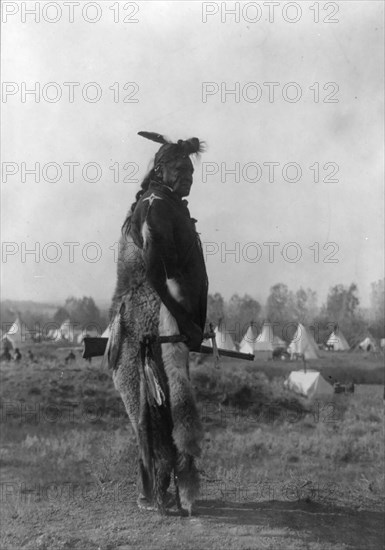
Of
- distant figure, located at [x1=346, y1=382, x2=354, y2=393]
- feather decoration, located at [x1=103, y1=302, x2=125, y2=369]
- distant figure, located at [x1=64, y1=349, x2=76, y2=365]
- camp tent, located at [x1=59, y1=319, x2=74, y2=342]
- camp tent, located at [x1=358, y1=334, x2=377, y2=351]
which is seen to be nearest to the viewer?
feather decoration, located at [x1=103, y1=302, x2=125, y2=369]

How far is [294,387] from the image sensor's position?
1352cm

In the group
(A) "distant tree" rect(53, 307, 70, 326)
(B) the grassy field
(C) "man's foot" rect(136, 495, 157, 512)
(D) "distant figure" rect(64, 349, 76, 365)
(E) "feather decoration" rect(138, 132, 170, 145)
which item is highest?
(E) "feather decoration" rect(138, 132, 170, 145)

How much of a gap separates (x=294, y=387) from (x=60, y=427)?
5556 mm

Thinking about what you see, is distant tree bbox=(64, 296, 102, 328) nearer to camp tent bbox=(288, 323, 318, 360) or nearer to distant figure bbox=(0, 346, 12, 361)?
distant figure bbox=(0, 346, 12, 361)

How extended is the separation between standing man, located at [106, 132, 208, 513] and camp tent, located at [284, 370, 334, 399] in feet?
30.4

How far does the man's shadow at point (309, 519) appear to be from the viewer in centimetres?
434

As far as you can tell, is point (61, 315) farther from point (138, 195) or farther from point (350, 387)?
point (350, 387)

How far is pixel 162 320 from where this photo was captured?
13.4ft

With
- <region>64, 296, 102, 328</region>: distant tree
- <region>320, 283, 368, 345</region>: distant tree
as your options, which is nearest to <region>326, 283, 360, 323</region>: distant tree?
<region>320, 283, 368, 345</region>: distant tree

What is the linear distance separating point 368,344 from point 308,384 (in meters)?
2.45

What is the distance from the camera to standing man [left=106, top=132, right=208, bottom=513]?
3963 mm

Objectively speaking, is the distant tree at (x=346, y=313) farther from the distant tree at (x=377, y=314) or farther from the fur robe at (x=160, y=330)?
the fur robe at (x=160, y=330)

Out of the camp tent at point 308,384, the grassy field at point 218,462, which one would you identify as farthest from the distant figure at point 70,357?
the camp tent at point 308,384

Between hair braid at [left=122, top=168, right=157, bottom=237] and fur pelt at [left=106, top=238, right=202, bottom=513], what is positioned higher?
hair braid at [left=122, top=168, right=157, bottom=237]
